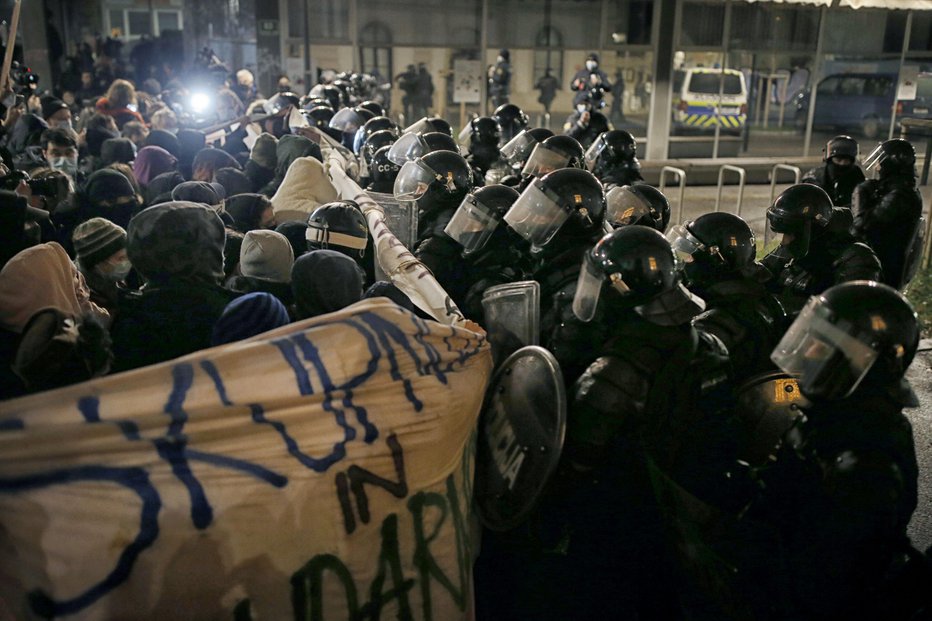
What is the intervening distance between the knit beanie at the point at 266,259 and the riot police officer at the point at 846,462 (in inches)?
84.8

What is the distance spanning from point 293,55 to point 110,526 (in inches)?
586

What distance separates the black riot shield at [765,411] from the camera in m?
2.84

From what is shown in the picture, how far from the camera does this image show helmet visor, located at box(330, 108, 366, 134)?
904 centimetres

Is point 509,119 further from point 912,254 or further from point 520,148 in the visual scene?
point 912,254

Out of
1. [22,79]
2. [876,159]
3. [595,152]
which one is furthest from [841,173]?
[22,79]

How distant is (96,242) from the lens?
136 inches

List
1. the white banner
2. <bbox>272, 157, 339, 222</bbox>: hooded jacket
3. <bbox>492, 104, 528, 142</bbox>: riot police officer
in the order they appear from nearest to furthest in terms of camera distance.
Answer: the white banner < <bbox>272, 157, 339, 222</bbox>: hooded jacket < <bbox>492, 104, 528, 142</bbox>: riot police officer

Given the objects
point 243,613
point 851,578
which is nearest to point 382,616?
point 243,613

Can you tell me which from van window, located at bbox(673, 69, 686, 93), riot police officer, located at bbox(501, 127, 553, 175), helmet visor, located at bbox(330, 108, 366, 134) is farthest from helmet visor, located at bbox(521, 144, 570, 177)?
van window, located at bbox(673, 69, 686, 93)

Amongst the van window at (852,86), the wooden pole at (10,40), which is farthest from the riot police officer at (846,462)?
the van window at (852,86)

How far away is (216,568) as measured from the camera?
6.38 feet

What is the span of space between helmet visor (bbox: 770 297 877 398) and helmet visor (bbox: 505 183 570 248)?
174cm

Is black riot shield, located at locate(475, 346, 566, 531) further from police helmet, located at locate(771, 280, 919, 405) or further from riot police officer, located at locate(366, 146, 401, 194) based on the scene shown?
riot police officer, located at locate(366, 146, 401, 194)

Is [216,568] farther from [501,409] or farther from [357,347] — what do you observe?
[501,409]
